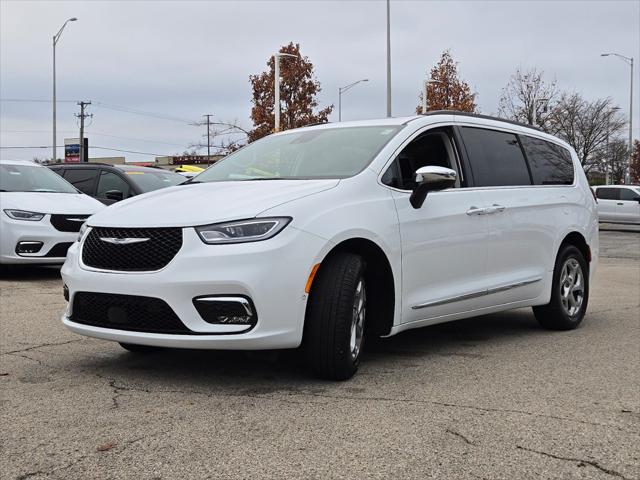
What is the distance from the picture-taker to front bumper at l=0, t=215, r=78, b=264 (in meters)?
9.66

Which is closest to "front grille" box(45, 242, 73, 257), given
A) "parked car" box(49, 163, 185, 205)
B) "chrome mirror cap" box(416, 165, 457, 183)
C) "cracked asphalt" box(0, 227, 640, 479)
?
"parked car" box(49, 163, 185, 205)

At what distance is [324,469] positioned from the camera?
3.20 meters

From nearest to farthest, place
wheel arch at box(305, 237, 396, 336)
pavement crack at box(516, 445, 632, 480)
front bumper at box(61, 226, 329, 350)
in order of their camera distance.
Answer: pavement crack at box(516, 445, 632, 480) → front bumper at box(61, 226, 329, 350) → wheel arch at box(305, 237, 396, 336)

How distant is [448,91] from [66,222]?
31566 mm

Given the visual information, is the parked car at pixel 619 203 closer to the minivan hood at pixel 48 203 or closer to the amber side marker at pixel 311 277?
the minivan hood at pixel 48 203

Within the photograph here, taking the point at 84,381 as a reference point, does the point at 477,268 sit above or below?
above

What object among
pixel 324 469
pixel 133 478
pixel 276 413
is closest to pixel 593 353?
pixel 276 413

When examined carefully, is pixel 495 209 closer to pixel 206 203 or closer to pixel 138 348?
pixel 206 203

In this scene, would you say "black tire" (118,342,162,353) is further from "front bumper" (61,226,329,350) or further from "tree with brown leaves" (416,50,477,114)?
"tree with brown leaves" (416,50,477,114)

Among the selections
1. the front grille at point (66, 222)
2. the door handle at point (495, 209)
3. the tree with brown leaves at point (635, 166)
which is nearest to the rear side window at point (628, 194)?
the front grille at point (66, 222)

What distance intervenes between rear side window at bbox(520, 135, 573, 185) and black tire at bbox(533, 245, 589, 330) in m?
0.64

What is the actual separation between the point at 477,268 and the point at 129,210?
2.54 meters

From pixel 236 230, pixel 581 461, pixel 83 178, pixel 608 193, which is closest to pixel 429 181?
pixel 236 230

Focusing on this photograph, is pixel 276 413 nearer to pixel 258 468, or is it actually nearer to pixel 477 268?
pixel 258 468
